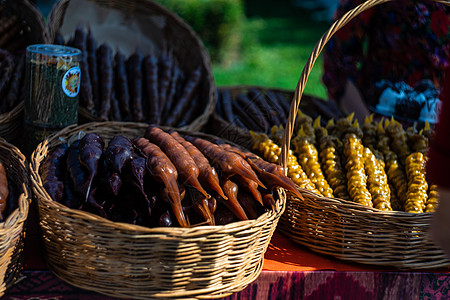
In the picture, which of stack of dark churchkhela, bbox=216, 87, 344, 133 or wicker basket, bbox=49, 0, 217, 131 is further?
wicker basket, bbox=49, 0, 217, 131

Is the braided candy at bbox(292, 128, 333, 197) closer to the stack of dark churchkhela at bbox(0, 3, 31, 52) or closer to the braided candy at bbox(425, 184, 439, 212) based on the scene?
the braided candy at bbox(425, 184, 439, 212)

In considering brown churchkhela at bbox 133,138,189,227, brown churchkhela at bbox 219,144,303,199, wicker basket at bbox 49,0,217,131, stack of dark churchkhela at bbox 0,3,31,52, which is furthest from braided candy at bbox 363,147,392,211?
stack of dark churchkhela at bbox 0,3,31,52

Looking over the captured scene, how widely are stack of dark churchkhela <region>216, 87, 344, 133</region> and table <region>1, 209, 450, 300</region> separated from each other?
0.87m

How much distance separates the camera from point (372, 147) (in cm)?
228

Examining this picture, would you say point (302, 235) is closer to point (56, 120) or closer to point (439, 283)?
point (439, 283)

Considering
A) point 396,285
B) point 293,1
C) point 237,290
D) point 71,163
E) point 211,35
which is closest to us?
point 237,290

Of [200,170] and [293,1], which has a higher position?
[200,170]

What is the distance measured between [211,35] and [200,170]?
6.45 meters

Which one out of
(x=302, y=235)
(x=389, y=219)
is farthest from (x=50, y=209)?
(x=389, y=219)

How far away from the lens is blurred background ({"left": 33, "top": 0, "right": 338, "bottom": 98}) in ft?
24.9

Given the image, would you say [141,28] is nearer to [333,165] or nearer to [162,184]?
[333,165]

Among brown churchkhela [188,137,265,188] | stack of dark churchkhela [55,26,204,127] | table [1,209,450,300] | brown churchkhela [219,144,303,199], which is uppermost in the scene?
brown churchkhela [188,137,265,188]

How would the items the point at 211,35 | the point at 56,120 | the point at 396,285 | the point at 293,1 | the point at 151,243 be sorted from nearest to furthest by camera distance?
1. the point at 151,243
2. the point at 396,285
3. the point at 56,120
4. the point at 211,35
5. the point at 293,1

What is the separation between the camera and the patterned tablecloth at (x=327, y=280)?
1765 mm
